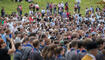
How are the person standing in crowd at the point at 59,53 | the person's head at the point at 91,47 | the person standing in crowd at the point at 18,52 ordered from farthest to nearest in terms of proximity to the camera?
the person standing in crowd at the point at 18,52, the person standing in crowd at the point at 59,53, the person's head at the point at 91,47

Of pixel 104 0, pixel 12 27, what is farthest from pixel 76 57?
pixel 104 0

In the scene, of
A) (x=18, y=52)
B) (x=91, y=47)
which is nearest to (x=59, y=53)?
(x=18, y=52)

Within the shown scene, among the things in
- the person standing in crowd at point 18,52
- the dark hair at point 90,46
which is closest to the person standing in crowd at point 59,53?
the person standing in crowd at point 18,52

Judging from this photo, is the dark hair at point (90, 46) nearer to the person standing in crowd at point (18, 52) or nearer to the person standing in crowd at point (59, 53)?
the person standing in crowd at point (59, 53)

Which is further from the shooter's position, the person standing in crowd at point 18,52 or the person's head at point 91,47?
the person standing in crowd at point 18,52

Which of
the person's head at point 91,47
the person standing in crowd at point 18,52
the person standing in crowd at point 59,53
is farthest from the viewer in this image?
the person standing in crowd at point 18,52

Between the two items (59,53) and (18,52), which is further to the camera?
(18,52)

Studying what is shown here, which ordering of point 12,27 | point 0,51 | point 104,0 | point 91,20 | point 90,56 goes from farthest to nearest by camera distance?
point 104,0 → point 91,20 → point 12,27 → point 0,51 → point 90,56

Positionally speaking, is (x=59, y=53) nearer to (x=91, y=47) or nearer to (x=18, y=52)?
(x=18, y=52)

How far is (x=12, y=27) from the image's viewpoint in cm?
1789

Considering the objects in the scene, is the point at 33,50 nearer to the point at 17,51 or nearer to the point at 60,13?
the point at 17,51

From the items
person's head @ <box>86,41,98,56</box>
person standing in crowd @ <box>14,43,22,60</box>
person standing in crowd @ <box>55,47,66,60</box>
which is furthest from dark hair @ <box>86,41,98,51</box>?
person standing in crowd @ <box>14,43,22,60</box>

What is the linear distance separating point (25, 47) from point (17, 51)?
302 mm

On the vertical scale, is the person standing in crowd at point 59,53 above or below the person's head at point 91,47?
below
